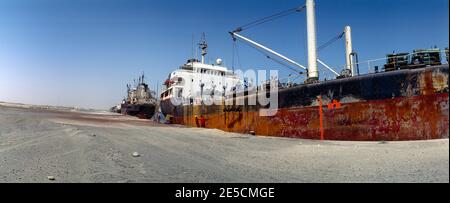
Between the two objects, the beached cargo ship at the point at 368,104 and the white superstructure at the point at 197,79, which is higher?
the white superstructure at the point at 197,79

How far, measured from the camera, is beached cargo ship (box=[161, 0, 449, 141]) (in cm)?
1169

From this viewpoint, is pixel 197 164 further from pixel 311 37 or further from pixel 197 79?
pixel 197 79

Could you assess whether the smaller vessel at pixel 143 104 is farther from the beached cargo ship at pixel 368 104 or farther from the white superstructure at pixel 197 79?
the beached cargo ship at pixel 368 104

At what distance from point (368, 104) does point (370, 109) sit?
23cm

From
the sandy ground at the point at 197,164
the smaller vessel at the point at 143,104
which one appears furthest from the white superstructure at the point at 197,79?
the sandy ground at the point at 197,164

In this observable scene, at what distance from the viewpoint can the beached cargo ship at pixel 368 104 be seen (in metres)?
11.7

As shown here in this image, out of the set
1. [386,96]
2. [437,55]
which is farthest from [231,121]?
[437,55]

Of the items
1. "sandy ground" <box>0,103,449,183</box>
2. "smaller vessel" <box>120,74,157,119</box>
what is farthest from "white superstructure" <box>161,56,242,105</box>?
"sandy ground" <box>0,103,449,183</box>

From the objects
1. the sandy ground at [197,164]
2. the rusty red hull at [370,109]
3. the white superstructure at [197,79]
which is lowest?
the sandy ground at [197,164]

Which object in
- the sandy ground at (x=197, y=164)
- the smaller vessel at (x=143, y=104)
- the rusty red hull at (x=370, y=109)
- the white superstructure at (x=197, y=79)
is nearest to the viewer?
the sandy ground at (x=197, y=164)

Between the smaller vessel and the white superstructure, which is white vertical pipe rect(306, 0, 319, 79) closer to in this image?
the white superstructure
